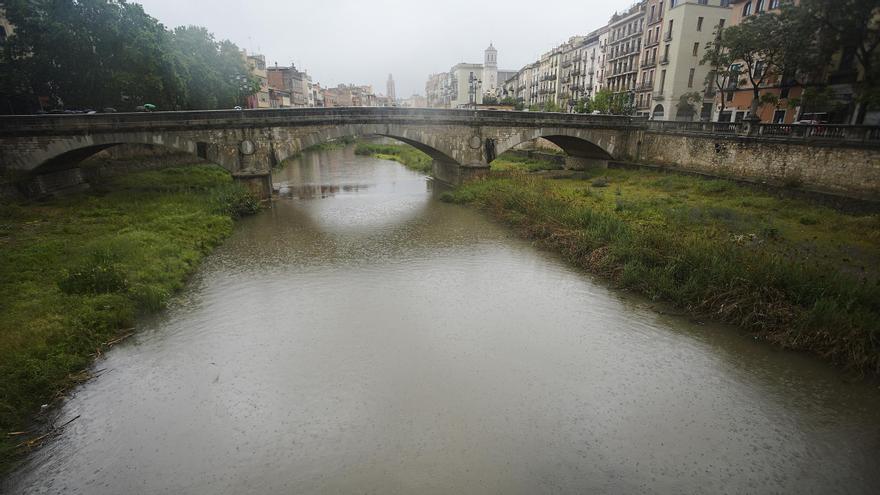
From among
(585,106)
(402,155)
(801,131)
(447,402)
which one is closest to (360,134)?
(447,402)

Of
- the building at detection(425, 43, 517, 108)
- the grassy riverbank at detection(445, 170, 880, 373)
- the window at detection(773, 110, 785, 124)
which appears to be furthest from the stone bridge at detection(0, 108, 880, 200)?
the building at detection(425, 43, 517, 108)

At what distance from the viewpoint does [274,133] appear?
21.3m

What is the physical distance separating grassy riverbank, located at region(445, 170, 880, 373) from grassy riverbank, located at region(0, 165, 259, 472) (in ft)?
39.2

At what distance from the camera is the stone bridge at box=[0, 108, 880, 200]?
59.2 feet

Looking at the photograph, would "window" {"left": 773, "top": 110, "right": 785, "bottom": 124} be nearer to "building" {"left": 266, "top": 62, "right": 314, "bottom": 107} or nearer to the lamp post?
the lamp post

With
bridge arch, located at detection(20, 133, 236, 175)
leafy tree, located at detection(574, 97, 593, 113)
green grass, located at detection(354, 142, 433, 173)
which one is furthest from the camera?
leafy tree, located at detection(574, 97, 593, 113)

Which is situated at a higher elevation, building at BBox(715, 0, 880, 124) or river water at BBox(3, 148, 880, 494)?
building at BBox(715, 0, 880, 124)

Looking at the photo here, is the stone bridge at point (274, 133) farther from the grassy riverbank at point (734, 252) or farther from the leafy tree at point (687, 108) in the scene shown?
the leafy tree at point (687, 108)

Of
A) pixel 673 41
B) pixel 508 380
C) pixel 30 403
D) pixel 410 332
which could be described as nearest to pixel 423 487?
pixel 508 380

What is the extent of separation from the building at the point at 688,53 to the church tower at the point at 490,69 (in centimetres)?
6242

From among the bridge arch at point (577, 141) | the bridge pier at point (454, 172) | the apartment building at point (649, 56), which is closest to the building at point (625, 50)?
the apartment building at point (649, 56)

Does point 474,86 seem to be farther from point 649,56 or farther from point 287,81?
point 287,81

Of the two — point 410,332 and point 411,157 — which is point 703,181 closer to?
point 410,332

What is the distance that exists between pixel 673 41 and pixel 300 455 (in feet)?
147
